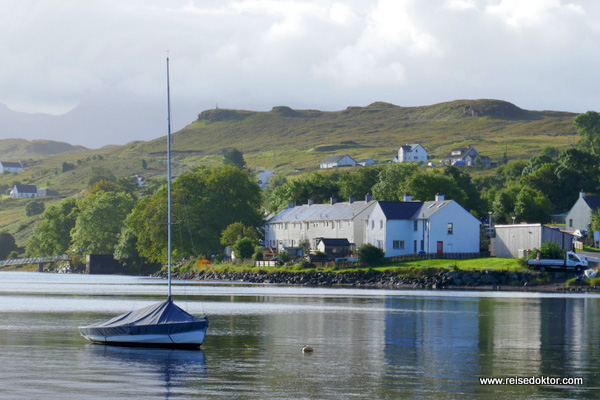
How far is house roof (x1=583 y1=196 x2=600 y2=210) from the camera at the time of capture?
122 meters

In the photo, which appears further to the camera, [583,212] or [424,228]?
[583,212]

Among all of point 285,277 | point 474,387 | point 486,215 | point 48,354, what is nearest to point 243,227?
point 285,277

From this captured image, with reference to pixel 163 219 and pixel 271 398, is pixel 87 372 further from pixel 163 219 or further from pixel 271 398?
pixel 163 219

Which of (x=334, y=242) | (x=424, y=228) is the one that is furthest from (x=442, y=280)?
(x=334, y=242)

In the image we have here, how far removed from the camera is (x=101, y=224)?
554ft

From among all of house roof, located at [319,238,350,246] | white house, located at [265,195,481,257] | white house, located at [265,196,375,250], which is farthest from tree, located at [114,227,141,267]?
house roof, located at [319,238,350,246]

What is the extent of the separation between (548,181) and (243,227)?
50032 mm

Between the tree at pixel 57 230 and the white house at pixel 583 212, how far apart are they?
10391 centimetres

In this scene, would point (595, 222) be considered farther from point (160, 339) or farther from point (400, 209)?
point (160, 339)

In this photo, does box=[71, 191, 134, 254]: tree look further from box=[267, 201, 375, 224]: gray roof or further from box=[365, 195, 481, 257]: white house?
box=[365, 195, 481, 257]: white house

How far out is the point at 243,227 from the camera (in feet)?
445

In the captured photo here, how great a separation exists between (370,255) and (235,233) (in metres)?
30.7

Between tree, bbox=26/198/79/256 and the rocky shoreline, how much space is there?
8391cm

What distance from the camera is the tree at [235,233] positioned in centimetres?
13425
